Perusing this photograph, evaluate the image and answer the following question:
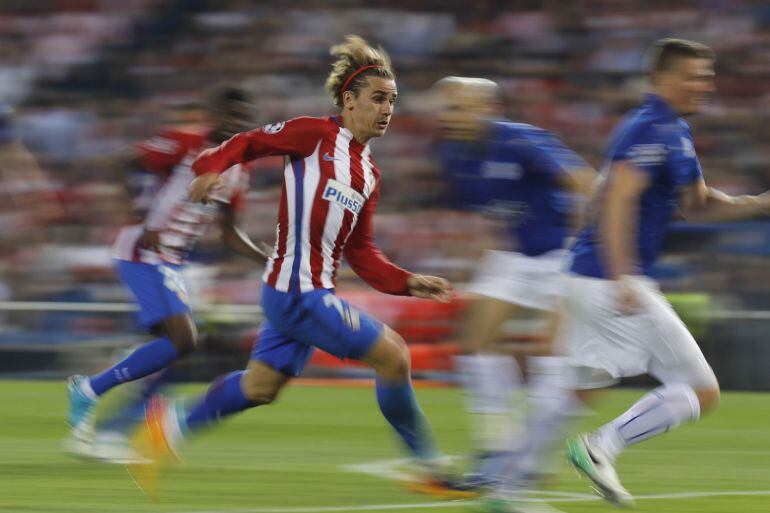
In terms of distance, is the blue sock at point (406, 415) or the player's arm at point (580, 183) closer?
the blue sock at point (406, 415)

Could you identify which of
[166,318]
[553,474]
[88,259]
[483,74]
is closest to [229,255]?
[88,259]

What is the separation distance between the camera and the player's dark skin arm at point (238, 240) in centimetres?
766

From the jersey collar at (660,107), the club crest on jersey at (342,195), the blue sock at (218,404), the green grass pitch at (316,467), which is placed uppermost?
the jersey collar at (660,107)

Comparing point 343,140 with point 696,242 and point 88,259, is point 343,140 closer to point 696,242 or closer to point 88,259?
point 696,242

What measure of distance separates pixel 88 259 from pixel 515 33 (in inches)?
212

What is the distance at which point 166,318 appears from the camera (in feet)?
26.6

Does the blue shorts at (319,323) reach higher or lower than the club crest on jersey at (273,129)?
lower

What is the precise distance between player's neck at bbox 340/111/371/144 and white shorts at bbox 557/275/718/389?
1098 mm

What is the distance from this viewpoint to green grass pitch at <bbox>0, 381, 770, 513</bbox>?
21.7 ft

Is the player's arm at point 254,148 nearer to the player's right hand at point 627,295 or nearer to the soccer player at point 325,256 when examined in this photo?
the soccer player at point 325,256

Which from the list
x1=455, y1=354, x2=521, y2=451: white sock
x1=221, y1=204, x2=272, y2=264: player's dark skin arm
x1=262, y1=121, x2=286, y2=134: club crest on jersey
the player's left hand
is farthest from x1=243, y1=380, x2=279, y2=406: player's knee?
x1=455, y1=354, x2=521, y2=451: white sock

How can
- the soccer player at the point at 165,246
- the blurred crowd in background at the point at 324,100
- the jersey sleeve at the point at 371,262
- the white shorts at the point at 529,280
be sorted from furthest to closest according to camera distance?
the blurred crowd in background at the point at 324,100
the soccer player at the point at 165,246
the white shorts at the point at 529,280
the jersey sleeve at the point at 371,262

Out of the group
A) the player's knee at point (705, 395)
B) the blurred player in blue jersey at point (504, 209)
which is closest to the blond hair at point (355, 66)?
the blurred player in blue jersey at point (504, 209)

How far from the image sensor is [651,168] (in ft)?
19.6
